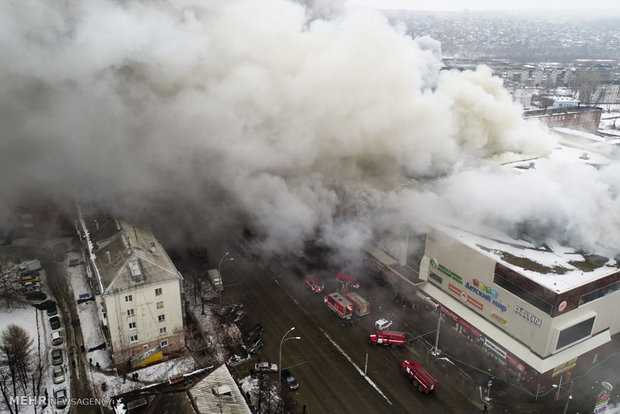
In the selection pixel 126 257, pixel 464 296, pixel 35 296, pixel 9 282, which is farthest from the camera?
pixel 35 296

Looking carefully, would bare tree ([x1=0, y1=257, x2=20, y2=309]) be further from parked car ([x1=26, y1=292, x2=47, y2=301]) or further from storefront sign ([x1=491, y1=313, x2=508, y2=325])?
storefront sign ([x1=491, y1=313, x2=508, y2=325])

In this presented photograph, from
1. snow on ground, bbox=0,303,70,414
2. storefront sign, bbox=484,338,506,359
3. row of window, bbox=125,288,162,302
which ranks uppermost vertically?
row of window, bbox=125,288,162,302

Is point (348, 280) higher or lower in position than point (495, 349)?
lower

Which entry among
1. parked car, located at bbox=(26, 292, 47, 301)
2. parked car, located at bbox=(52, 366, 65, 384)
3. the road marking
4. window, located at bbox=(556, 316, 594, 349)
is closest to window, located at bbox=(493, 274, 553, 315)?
window, located at bbox=(556, 316, 594, 349)

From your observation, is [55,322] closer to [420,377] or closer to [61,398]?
[61,398]

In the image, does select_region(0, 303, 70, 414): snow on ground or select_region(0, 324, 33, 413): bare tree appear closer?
select_region(0, 324, 33, 413): bare tree

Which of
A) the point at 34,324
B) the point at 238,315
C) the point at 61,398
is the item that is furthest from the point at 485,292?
the point at 34,324

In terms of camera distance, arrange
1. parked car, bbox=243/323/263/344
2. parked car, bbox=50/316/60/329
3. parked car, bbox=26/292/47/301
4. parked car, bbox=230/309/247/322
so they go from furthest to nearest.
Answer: parked car, bbox=26/292/47/301, parked car, bbox=230/309/247/322, parked car, bbox=50/316/60/329, parked car, bbox=243/323/263/344

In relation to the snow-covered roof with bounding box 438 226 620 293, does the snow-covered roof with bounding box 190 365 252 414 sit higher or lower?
lower
